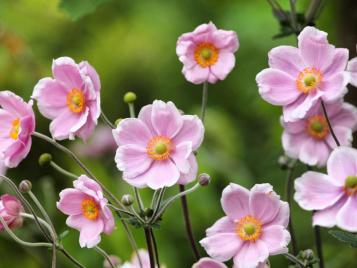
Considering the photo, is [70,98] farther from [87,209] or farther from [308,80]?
[308,80]

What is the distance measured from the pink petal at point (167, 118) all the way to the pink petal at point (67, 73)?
0.27 feet

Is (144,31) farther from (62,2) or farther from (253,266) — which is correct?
(253,266)

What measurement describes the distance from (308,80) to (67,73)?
0.79 ft

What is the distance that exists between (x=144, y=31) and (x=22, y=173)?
2.20ft

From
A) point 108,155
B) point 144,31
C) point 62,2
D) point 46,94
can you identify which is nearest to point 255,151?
point 108,155

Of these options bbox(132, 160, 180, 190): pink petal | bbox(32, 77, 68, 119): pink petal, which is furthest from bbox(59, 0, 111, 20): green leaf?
bbox(132, 160, 180, 190): pink petal

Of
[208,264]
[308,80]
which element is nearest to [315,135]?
[308,80]

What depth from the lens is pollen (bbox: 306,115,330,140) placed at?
2.60ft

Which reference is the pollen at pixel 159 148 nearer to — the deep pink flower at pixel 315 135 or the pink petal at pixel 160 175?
the pink petal at pixel 160 175

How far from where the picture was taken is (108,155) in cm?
181

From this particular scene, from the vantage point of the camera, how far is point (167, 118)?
690 mm

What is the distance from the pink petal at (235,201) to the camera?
0.67 meters

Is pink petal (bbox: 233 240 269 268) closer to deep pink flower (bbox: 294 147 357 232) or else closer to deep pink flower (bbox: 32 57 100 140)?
deep pink flower (bbox: 294 147 357 232)

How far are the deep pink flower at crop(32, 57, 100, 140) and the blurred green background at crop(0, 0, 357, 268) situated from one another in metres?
0.31
